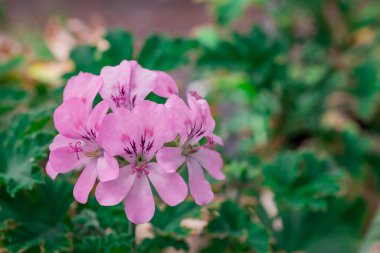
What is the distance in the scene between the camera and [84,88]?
65cm

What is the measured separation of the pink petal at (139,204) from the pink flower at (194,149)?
0.12 ft

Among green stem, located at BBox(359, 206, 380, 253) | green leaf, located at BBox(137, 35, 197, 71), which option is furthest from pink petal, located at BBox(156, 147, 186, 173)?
green stem, located at BBox(359, 206, 380, 253)

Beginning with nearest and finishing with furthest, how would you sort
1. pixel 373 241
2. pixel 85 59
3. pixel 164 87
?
1. pixel 164 87
2. pixel 85 59
3. pixel 373 241

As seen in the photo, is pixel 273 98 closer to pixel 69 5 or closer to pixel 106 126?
pixel 106 126

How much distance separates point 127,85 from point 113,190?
135 millimetres

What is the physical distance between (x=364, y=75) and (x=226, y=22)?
1.41ft

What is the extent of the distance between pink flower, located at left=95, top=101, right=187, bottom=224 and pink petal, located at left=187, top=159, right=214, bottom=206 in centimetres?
4

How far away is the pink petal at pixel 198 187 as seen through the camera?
2.11 ft

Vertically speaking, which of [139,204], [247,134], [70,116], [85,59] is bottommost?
[139,204]

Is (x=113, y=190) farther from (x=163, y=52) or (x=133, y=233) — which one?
(x=163, y=52)

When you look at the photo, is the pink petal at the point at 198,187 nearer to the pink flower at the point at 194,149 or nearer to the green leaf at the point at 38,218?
the pink flower at the point at 194,149

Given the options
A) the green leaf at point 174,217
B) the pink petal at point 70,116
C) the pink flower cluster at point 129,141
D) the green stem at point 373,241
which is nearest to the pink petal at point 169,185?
the pink flower cluster at point 129,141

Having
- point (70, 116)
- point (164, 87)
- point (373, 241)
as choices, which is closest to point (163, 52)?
point (164, 87)

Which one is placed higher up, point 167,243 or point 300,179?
point 300,179
